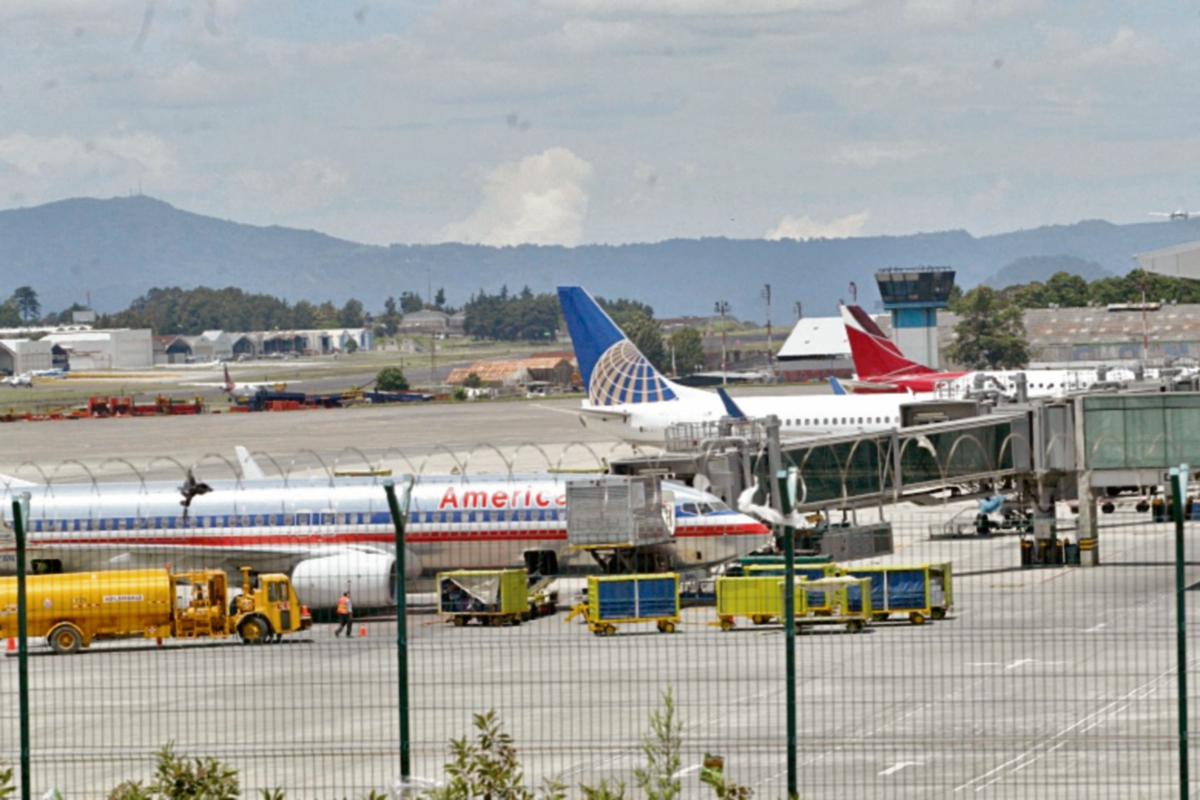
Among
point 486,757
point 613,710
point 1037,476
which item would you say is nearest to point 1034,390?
point 1037,476

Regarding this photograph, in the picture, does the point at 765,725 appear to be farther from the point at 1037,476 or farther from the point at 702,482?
the point at 1037,476

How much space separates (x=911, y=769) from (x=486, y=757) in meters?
10.1

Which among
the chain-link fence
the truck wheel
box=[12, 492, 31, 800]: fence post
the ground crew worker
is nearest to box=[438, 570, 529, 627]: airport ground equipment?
the chain-link fence

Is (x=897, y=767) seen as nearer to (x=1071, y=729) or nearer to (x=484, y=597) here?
(x=1071, y=729)

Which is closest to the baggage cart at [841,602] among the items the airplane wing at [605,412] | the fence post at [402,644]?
the fence post at [402,644]

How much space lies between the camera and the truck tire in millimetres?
41750

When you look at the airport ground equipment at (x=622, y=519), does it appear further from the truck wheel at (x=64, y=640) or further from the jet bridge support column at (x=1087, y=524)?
the truck wheel at (x=64, y=640)

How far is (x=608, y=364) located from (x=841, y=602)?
1707 inches

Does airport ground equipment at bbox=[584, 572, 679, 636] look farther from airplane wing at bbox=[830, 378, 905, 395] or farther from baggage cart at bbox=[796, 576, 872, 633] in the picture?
airplane wing at bbox=[830, 378, 905, 395]

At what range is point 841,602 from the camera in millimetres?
40938

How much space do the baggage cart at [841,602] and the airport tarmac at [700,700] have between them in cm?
40

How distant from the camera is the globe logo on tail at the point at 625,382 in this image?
83875 mm

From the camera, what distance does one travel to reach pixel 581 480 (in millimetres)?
48719

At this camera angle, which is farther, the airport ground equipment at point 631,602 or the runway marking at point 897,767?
the airport ground equipment at point 631,602
